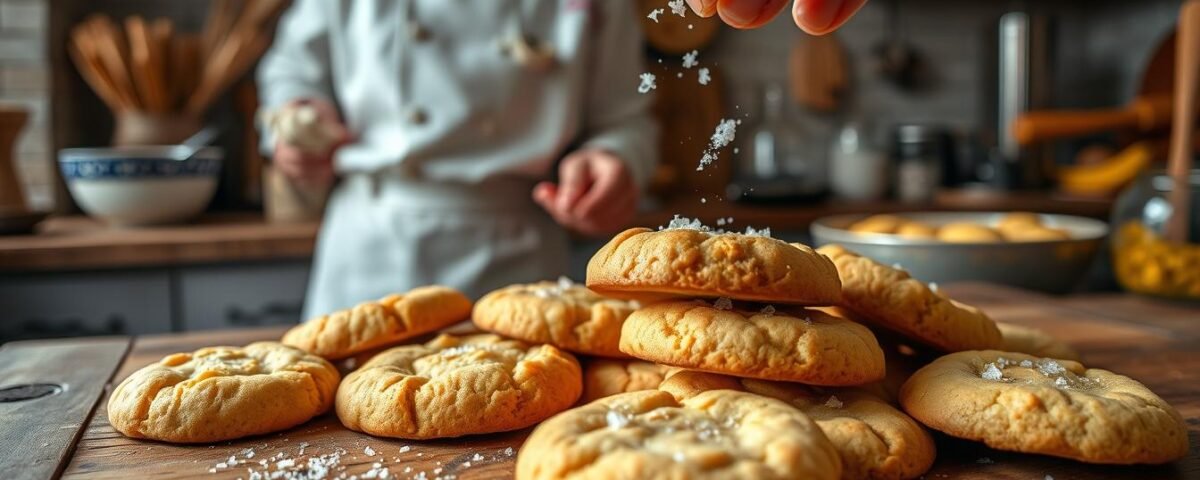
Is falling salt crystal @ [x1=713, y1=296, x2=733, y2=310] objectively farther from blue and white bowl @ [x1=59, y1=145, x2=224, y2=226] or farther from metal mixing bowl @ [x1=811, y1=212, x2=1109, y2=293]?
blue and white bowl @ [x1=59, y1=145, x2=224, y2=226]

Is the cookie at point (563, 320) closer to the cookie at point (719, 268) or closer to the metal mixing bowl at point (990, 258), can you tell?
the cookie at point (719, 268)

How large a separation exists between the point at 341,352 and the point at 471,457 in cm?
25

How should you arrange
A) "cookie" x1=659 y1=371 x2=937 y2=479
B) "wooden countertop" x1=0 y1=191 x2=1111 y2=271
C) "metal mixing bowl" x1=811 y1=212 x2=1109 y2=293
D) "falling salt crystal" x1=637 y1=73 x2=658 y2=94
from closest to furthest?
"cookie" x1=659 y1=371 x2=937 y2=479, "falling salt crystal" x1=637 y1=73 x2=658 y2=94, "metal mixing bowl" x1=811 y1=212 x2=1109 y2=293, "wooden countertop" x1=0 y1=191 x2=1111 y2=271

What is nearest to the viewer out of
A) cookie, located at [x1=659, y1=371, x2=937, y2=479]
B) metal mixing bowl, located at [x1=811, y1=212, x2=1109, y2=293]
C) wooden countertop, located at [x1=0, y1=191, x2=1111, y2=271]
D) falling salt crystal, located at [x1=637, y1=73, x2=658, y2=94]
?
cookie, located at [x1=659, y1=371, x2=937, y2=479]

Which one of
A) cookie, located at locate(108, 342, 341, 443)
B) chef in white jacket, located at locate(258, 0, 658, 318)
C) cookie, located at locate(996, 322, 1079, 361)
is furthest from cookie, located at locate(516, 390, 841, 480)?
chef in white jacket, located at locate(258, 0, 658, 318)

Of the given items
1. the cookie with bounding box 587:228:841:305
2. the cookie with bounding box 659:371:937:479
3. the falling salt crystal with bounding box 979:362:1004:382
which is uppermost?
the cookie with bounding box 587:228:841:305

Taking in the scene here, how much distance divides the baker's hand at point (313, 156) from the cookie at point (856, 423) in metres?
1.06

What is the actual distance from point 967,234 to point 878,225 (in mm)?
178

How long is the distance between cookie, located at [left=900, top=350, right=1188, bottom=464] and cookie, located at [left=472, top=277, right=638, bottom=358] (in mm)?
294

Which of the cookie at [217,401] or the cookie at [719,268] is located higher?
the cookie at [719,268]

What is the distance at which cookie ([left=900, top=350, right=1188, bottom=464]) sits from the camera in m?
0.66

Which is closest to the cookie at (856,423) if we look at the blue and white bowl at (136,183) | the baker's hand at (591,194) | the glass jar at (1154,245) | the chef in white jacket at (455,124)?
the baker's hand at (591,194)

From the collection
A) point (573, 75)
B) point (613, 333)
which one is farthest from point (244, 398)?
point (573, 75)

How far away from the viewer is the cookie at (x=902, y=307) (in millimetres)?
815
